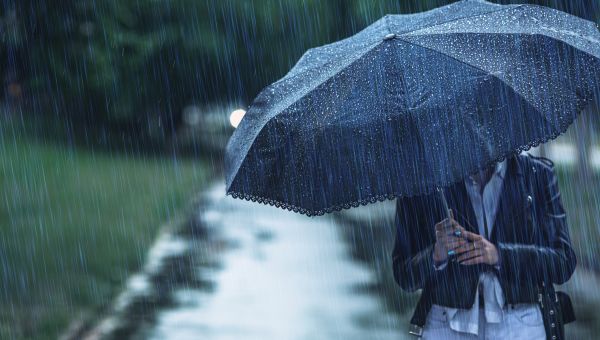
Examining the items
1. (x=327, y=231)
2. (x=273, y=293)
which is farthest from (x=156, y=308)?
(x=327, y=231)

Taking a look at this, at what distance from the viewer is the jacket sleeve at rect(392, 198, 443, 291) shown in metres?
3.54

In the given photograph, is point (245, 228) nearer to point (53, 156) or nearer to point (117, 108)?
point (53, 156)

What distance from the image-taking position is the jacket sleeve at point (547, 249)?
338cm

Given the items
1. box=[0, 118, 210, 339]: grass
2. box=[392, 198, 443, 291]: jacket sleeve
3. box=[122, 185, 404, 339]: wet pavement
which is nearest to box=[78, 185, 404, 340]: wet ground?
box=[122, 185, 404, 339]: wet pavement

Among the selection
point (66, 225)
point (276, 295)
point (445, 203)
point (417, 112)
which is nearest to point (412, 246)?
point (445, 203)

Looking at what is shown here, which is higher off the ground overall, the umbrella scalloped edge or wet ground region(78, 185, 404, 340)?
the umbrella scalloped edge

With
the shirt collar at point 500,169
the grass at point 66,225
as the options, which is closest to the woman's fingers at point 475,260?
the shirt collar at point 500,169

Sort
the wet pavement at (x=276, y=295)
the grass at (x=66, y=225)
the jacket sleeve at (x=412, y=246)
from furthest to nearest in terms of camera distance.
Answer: the grass at (x=66, y=225) < the wet pavement at (x=276, y=295) < the jacket sleeve at (x=412, y=246)

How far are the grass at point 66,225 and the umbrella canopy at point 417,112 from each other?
206 inches

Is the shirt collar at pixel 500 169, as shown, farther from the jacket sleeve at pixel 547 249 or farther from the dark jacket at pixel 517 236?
the jacket sleeve at pixel 547 249

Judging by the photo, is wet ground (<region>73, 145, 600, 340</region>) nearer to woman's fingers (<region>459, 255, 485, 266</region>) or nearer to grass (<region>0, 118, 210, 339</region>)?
grass (<region>0, 118, 210, 339</region>)

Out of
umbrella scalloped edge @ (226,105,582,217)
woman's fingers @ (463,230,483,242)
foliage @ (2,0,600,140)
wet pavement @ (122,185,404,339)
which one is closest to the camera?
umbrella scalloped edge @ (226,105,582,217)

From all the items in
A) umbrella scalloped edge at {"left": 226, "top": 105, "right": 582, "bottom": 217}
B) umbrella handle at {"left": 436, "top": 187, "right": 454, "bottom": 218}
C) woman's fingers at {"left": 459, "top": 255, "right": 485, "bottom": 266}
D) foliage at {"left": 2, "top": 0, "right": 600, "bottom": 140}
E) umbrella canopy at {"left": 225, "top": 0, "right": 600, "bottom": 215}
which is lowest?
woman's fingers at {"left": 459, "top": 255, "right": 485, "bottom": 266}

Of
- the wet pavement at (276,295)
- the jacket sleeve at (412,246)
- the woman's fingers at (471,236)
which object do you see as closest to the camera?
the woman's fingers at (471,236)
